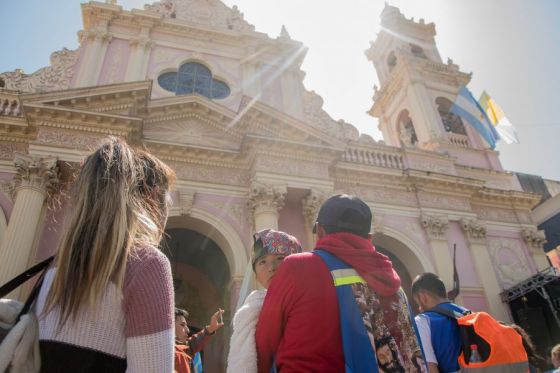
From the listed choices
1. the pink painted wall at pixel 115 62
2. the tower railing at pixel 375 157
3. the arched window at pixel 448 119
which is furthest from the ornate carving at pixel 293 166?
the arched window at pixel 448 119

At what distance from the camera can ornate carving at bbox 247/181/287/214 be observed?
8781 millimetres

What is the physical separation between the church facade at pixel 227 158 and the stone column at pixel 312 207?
0.03 m

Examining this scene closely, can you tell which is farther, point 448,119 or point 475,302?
point 448,119

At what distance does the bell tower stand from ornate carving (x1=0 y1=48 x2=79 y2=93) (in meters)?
10.5

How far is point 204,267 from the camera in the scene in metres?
11.3

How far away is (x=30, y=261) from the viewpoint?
7.27 m

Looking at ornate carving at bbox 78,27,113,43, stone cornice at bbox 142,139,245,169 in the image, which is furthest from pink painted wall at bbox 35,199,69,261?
ornate carving at bbox 78,27,113,43

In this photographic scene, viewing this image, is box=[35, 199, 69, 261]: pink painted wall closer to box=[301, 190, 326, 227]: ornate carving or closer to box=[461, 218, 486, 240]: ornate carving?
box=[301, 190, 326, 227]: ornate carving

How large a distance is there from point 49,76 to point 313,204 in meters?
8.21

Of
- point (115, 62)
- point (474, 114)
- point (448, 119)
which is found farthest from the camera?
point (448, 119)

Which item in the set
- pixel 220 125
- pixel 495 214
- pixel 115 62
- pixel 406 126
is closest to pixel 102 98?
pixel 220 125

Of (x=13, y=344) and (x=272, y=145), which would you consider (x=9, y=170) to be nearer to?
(x=272, y=145)

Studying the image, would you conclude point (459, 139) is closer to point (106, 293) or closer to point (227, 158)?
point (227, 158)

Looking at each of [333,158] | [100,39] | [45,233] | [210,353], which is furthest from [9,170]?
[333,158]
